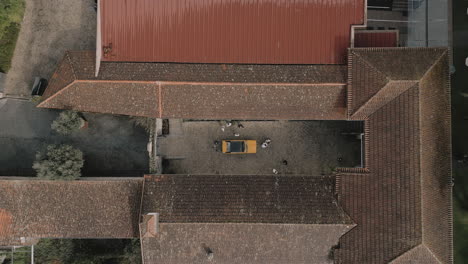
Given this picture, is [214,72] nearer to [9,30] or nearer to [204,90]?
[204,90]

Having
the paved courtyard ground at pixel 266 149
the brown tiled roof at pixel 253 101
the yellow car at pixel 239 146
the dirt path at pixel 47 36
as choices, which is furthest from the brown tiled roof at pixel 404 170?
the dirt path at pixel 47 36

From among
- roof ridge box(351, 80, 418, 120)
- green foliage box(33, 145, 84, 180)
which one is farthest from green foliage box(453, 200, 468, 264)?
green foliage box(33, 145, 84, 180)

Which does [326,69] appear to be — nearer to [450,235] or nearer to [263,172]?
[263,172]

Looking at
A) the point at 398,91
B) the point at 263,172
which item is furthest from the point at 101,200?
the point at 398,91

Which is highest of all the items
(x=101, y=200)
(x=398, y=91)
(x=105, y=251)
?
(x=398, y=91)

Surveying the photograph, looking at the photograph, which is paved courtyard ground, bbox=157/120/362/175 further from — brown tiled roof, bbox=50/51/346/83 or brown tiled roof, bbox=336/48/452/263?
brown tiled roof, bbox=50/51/346/83

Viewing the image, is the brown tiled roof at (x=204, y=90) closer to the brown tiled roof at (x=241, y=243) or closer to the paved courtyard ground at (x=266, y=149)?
→ the paved courtyard ground at (x=266, y=149)

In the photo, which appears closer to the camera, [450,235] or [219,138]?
[450,235]
